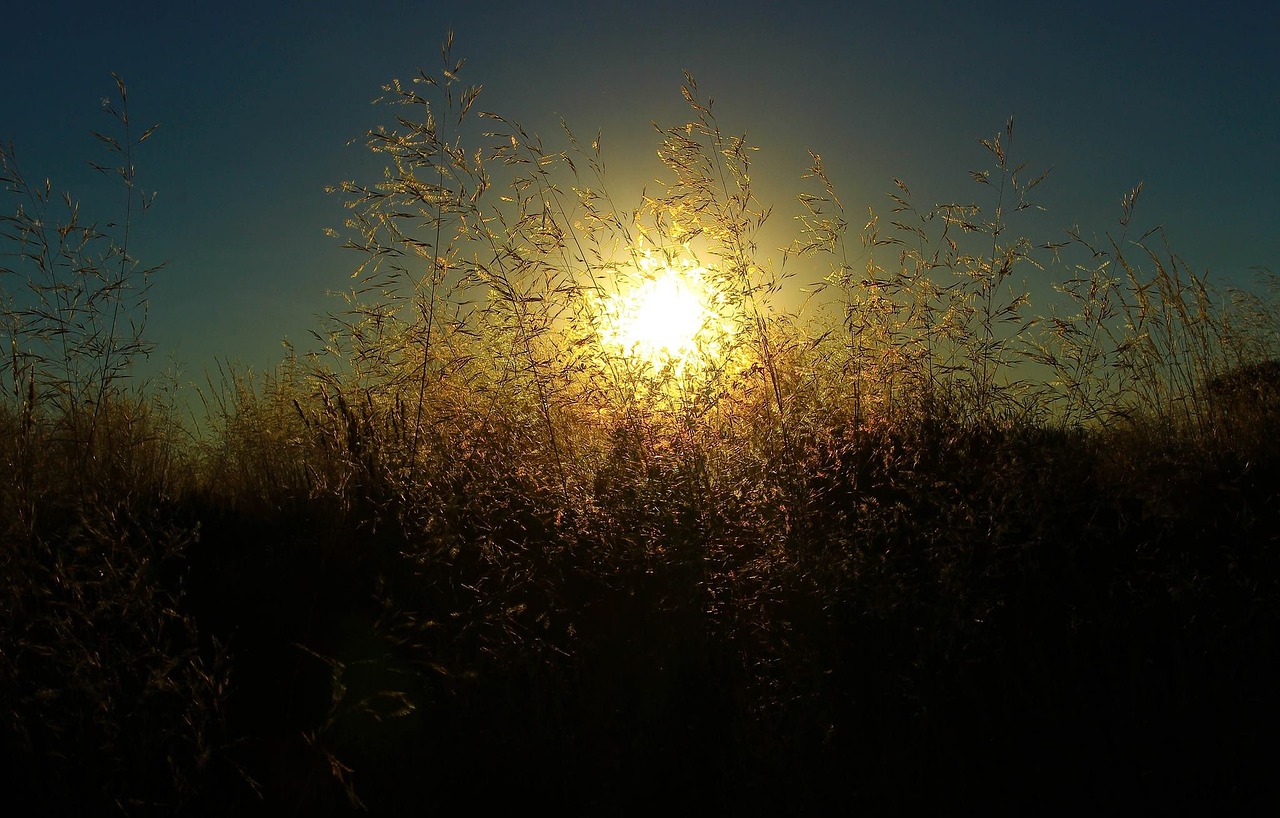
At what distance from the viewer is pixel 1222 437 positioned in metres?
3.43

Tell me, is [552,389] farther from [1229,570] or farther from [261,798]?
[1229,570]

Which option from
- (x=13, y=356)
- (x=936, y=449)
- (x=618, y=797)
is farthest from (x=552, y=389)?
(x=13, y=356)

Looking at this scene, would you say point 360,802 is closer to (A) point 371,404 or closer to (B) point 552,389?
(B) point 552,389

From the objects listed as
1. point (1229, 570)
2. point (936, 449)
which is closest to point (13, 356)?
point (936, 449)

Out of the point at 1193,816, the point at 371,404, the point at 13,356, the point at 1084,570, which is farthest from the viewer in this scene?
the point at 371,404

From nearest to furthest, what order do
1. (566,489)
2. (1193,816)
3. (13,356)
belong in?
(1193,816) < (566,489) < (13,356)

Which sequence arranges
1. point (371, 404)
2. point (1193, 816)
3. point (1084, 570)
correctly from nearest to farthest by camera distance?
point (1193, 816) → point (1084, 570) → point (371, 404)

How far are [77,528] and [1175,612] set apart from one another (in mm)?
3074

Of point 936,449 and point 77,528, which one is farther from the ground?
point 936,449

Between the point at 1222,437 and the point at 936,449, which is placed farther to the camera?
the point at 1222,437

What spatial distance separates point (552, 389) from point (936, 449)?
1523mm

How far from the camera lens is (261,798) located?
165 centimetres

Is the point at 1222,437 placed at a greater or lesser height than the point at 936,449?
greater

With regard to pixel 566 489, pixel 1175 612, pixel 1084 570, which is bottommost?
pixel 1175 612
